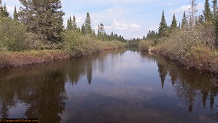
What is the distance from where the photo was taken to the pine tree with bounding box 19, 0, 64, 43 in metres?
49.9

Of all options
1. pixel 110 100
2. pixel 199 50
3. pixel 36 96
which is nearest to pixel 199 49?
pixel 199 50

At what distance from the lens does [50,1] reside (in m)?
51.8

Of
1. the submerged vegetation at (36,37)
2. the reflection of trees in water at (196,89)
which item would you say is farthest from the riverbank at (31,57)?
the reflection of trees in water at (196,89)

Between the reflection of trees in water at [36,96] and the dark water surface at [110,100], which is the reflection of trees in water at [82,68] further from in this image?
the reflection of trees in water at [36,96]

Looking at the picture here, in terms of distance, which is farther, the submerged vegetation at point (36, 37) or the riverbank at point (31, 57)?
the submerged vegetation at point (36, 37)

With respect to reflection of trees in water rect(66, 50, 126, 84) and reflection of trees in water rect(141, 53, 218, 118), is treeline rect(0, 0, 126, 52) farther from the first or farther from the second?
reflection of trees in water rect(141, 53, 218, 118)

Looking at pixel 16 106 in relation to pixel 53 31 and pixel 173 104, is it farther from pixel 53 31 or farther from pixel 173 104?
pixel 53 31

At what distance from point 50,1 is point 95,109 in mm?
41972

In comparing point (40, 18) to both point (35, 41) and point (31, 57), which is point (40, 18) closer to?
point (35, 41)

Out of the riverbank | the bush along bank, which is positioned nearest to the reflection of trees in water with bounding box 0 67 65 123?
the riverbank

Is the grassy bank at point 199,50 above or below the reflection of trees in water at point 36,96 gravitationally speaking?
above

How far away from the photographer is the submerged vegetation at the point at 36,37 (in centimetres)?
3878

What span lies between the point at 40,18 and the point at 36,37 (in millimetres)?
4510

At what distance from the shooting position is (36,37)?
159ft
